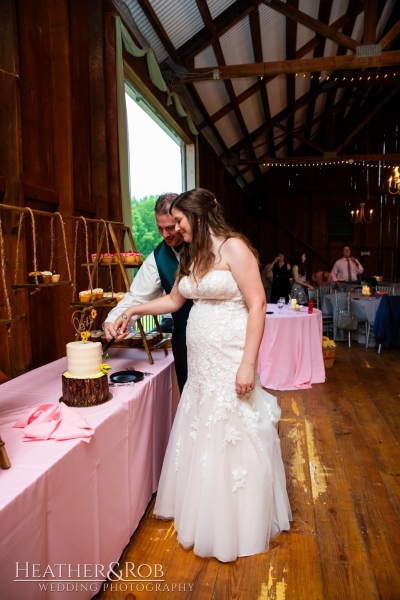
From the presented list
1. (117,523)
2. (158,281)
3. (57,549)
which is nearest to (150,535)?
(117,523)

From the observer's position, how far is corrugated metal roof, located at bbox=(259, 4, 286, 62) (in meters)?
5.84

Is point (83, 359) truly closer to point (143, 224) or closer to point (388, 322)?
point (143, 224)

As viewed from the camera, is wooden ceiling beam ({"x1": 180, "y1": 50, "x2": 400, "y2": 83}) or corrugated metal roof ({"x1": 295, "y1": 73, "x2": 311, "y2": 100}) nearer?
wooden ceiling beam ({"x1": 180, "y1": 50, "x2": 400, "y2": 83})

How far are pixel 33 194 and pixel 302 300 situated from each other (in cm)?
498

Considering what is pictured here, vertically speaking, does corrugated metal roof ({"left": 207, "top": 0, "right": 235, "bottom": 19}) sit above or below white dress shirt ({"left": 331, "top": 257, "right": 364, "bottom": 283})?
above

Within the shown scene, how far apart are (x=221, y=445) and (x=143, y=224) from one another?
3683 millimetres

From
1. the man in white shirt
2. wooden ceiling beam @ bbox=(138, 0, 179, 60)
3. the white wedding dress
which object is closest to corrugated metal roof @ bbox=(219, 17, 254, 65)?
wooden ceiling beam @ bbox=(138, 0, 179, 60)

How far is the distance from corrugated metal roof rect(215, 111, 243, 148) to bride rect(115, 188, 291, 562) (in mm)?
7263

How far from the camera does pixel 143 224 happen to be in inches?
207

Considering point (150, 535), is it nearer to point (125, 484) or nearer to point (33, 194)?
point (125, 484)

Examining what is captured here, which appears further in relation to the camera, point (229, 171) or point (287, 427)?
point (229, 171)

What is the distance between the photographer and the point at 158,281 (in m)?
2.57

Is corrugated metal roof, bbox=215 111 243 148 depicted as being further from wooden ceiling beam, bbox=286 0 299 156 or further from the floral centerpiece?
the floral centerpiece

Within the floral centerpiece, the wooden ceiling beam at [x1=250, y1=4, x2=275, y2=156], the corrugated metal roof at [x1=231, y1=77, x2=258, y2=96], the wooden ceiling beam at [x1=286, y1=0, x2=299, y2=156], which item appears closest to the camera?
the floral centerpiece
